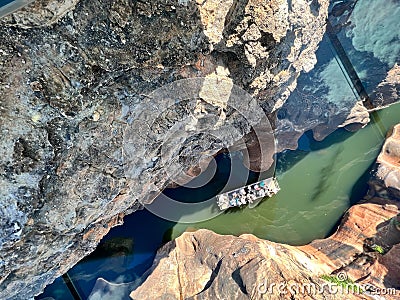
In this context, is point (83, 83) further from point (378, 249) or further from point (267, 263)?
point (378, 249)

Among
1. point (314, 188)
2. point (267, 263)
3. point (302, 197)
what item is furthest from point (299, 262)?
point (314, 188)

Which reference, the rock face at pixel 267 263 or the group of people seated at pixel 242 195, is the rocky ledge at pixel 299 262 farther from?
the group of people seated at pixel 242 195

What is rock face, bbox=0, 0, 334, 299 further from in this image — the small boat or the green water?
the green water

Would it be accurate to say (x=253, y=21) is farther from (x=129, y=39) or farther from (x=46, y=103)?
(x=46, y=103)

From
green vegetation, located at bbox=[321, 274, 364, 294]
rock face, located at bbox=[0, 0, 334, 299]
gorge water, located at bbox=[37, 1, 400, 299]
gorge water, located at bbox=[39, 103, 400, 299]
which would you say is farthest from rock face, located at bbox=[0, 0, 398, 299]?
gorge water, located at bbox=[39, 103, 400, 299]

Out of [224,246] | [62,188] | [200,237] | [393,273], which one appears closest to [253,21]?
[62,188]
